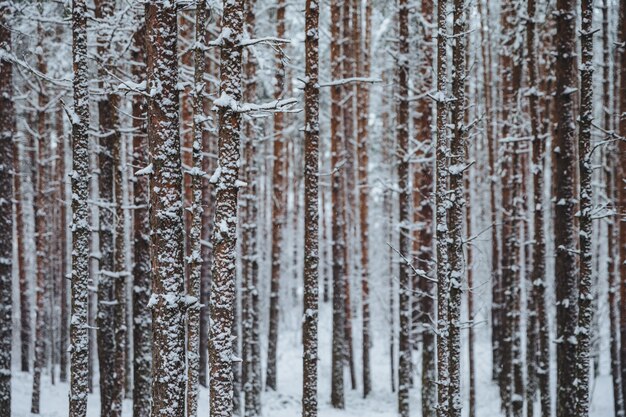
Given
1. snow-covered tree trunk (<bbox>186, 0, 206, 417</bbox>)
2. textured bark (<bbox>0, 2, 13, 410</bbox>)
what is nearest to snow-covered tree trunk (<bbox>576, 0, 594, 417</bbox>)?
snow-covered tree trunk (<bbox>186, 0, 206, 417</bbox>)

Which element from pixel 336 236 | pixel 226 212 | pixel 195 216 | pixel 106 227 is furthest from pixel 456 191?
pixel 336 236

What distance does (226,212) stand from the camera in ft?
21.6

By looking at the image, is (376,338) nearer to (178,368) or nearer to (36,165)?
(36,165)

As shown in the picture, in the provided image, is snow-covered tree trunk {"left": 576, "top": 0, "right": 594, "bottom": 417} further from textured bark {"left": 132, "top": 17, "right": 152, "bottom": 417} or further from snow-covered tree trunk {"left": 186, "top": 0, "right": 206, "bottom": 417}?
textured bark {"left": 132, "top": 17, "right": 152, "bottom": 417}

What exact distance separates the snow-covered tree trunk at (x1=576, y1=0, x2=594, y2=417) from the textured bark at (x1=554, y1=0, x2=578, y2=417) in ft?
2.31

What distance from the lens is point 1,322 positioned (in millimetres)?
10773

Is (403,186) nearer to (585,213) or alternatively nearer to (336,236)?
(336,236)

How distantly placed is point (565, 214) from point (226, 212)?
21.8 ft

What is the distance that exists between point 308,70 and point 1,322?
25.5 feet

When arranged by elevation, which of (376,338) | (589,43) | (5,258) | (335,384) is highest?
(589,43)

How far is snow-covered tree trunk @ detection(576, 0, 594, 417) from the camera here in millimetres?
8578

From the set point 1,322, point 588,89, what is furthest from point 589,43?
point 1,322

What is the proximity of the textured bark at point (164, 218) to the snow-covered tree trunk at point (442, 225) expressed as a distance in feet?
13.0

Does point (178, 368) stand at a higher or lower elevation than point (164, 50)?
lower
